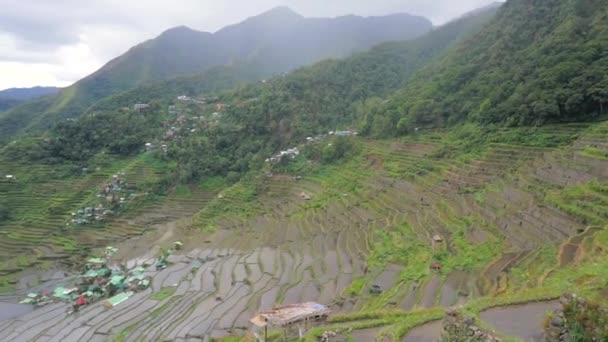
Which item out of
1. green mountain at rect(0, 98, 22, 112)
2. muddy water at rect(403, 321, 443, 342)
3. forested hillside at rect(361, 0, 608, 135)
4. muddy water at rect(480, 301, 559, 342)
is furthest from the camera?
green mountain at rect(0, 98, 22, 112)

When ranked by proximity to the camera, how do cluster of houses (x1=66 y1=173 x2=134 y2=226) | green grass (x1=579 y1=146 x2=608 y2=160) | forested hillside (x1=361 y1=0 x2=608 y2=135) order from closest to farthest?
green grass (x1=579 y1=146 x2=608 y2=160) → forested hillside (x1=361 y1=0 x2=608 y2=135) → cluster of houses (x1=66 y1=173 x2=134 y2=226)

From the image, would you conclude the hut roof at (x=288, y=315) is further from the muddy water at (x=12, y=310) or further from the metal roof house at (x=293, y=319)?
the muddy water at (x=12, y=310)

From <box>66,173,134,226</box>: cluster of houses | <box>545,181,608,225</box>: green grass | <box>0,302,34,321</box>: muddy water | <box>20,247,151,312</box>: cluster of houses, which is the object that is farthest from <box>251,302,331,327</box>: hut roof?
<box>66,173,134,226</box>: cluster of houses

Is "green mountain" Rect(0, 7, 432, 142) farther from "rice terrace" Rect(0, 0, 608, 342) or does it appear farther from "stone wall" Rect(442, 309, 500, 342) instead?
"stone wall" Rect(442, 309, 500, 342)

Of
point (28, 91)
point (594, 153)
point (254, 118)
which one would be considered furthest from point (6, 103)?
point (594, 153)

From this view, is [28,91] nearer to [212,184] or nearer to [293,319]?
[212,184]

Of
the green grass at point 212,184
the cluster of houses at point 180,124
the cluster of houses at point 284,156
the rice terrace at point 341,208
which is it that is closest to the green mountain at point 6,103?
the cluster of houses at point 180,124

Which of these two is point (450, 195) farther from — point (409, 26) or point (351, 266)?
point (409, 26)
